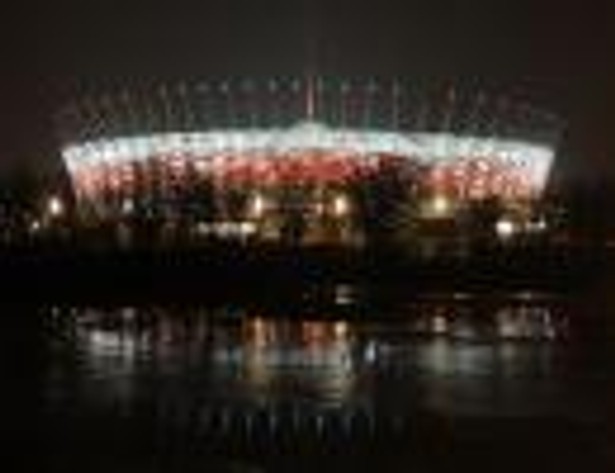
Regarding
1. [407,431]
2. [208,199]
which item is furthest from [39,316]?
[208,199]

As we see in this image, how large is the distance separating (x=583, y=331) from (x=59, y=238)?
30545mm

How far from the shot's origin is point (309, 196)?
8888 centimetres

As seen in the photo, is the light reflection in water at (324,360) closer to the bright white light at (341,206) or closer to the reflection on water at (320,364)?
the reflection on water at (320,364)

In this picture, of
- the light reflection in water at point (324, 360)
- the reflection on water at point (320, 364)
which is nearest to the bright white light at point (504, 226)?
the light reflection in water at point (324, 360)

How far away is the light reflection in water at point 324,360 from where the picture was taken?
1842cm

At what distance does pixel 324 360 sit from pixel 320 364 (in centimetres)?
58

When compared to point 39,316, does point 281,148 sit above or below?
above

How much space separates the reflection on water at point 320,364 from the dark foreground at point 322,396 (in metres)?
0.03

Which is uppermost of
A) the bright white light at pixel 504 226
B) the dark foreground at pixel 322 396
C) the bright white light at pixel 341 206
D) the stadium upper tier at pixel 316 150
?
the stadium upper tier at pixel 316 150

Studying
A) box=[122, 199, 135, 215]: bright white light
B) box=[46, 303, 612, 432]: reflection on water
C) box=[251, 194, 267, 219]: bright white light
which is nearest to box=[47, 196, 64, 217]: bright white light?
box=[122, 199, 135, 215]: bright white light

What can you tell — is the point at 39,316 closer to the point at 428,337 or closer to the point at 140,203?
the point at 428,337

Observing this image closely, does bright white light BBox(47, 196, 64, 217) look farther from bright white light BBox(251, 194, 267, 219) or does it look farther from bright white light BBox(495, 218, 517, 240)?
bright white light BBox(495, 218, 517, 240)

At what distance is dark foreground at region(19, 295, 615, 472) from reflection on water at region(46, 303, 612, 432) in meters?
0.03

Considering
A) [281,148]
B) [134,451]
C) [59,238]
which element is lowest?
[134,451]
